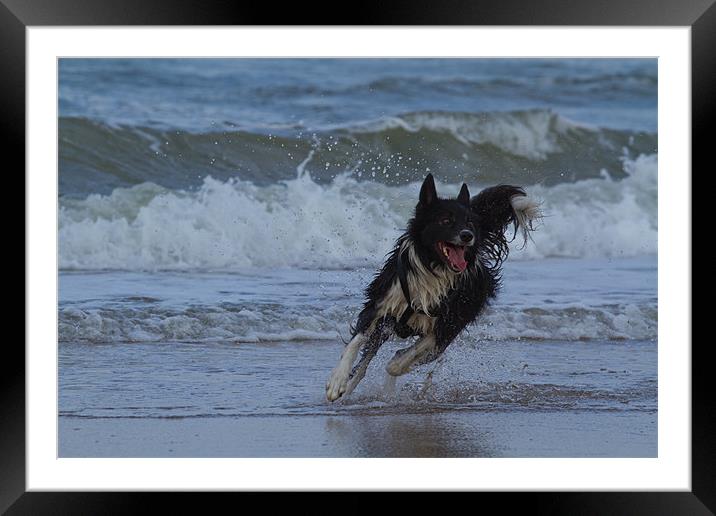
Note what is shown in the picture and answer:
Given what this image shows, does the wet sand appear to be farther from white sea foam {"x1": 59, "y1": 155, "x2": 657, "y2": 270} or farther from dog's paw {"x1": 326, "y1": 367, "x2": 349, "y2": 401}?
white sea foam {"x1": 59, "y1": 155, "x2": 657, "y2": 270}

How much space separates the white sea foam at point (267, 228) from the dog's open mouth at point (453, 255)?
105 inches

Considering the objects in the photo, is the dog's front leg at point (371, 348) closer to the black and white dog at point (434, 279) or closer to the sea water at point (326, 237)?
the black and white dog at point (434, 279)

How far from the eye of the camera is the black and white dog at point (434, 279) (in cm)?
524

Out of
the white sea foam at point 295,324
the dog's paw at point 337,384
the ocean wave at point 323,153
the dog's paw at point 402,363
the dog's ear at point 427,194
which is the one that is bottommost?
the dog's paw at point 337,384

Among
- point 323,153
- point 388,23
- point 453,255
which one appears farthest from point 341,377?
point 323,153

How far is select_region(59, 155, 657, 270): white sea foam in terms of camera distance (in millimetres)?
8023

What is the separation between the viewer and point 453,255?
530cm

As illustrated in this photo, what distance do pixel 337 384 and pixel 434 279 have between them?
31.8 inches

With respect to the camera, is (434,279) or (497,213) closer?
(434,279)

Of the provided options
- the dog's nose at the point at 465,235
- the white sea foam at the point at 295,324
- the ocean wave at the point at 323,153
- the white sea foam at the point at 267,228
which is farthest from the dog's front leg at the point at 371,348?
the ocean wave at the point at 323,153

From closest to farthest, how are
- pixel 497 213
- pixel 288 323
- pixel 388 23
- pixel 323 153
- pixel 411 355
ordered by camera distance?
pixel 388 23
pixel 411 355
pixel 497 213
pixel 288 323
pixel 323 153

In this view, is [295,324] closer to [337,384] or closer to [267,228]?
[267,228]

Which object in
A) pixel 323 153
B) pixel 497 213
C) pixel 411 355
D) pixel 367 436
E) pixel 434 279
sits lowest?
pixel 367 436

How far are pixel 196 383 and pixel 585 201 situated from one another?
4504 mm
